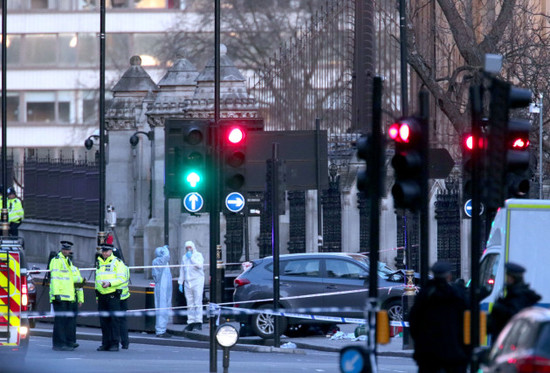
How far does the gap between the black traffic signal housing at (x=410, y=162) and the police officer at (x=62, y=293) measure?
9.82 meters

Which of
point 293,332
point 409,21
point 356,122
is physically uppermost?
point 409,21

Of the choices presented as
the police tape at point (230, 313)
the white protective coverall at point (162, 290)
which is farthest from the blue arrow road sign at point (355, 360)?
the white protective coverall at point (162, 290)

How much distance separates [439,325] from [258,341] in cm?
1185

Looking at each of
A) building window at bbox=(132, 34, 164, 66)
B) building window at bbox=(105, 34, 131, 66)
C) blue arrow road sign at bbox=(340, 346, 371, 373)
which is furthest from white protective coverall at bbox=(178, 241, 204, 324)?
building window at bbox=(132, 34, 164, 66)

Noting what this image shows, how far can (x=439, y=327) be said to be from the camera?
12.7 metres

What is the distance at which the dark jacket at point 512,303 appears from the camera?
13.8m

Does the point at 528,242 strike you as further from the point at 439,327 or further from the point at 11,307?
the point at 11,307

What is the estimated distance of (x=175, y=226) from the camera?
110ft

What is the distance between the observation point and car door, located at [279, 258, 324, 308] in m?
24.8

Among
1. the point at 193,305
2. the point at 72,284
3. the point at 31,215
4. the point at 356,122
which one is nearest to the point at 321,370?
the point at 72,284

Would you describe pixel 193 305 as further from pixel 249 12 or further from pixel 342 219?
pixel 249 12

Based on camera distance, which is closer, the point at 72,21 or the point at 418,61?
the point at 418,61

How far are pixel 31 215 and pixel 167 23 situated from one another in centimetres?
3451

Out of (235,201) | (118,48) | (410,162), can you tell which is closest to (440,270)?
(410,162)
